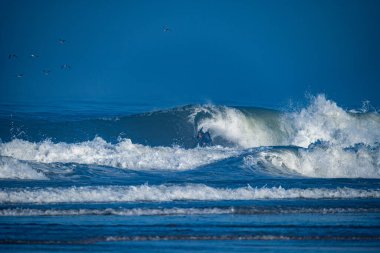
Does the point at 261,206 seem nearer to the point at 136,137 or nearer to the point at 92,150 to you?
the point at 92,150

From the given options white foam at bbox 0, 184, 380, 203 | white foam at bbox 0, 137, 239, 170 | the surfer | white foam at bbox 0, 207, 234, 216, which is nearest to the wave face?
white foam at bbox 0, 137, 239, 170

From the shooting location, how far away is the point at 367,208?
46.6 ft

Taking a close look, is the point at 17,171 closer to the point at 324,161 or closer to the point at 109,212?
the point at 109,212

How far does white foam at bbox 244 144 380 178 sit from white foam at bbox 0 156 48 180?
7.38 m

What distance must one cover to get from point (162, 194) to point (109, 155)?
8879mm

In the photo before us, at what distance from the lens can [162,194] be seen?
15.2 metres

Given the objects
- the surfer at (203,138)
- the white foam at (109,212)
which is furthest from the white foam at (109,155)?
the white foam at (109,212)

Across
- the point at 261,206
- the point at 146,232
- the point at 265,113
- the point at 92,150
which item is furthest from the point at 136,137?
the point at 146,232

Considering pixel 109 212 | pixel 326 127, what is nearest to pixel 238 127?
pixel 326 127

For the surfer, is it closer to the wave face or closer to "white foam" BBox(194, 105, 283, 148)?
the wave face

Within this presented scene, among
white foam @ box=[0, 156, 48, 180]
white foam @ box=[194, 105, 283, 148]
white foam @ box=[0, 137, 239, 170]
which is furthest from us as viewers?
white foam @ box=[194, 105, 283, 148]

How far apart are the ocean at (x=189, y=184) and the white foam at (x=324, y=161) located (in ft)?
0.15

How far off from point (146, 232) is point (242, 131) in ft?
71.0

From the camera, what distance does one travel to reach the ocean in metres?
10.7
